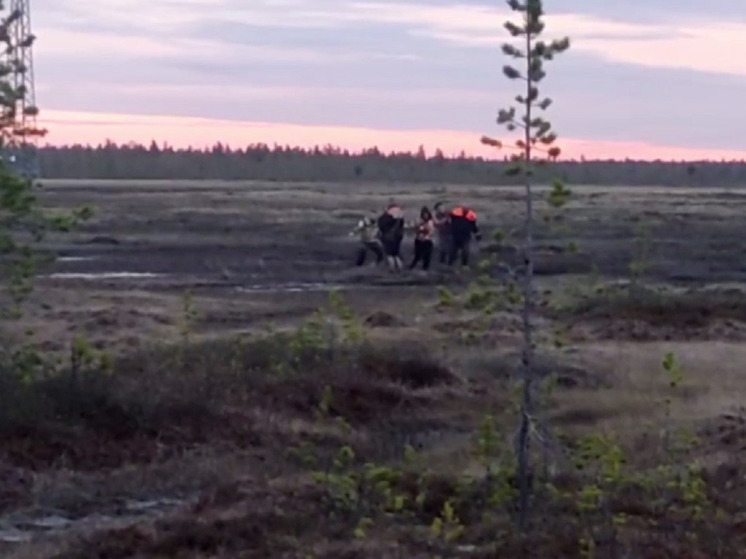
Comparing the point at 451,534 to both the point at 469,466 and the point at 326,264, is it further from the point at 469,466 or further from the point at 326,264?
the point at 326,264

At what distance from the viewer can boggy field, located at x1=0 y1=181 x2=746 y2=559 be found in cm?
1098

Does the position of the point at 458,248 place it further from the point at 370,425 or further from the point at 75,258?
the point at 370,425

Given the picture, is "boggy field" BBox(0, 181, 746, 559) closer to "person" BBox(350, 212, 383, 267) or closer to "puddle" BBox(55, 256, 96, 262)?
"person" BBox(350, 212, 383, 267)

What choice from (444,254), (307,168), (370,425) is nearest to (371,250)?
(444,254)

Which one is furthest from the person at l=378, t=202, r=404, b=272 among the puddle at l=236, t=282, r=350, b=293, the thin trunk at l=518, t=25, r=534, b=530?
the thin trunk at l=518, t=25, r=534, b=530

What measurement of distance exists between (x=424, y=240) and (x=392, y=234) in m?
0.79

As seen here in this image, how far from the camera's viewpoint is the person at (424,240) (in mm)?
35625

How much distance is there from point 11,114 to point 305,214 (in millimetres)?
57630

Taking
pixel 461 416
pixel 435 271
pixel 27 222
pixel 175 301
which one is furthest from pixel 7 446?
pixel 435 271

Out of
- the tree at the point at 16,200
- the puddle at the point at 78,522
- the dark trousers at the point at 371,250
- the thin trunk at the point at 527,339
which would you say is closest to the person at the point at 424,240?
the dark trousers at the point at 371,250

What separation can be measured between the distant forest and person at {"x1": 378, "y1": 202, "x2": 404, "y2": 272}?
124 m

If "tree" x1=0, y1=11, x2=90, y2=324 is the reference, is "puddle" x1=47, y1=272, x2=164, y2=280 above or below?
below

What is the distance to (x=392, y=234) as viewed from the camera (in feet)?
120

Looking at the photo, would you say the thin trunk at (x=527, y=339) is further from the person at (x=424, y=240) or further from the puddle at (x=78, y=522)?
the person at (x=424, y=240)
